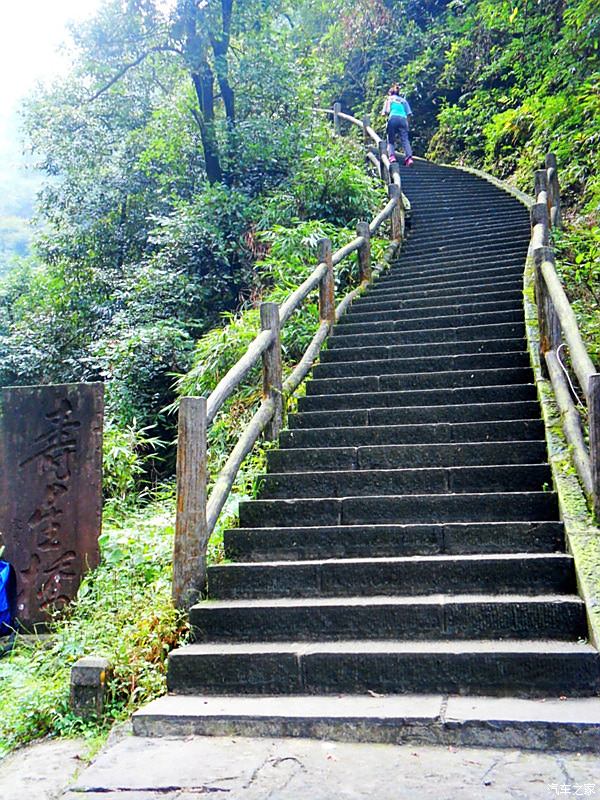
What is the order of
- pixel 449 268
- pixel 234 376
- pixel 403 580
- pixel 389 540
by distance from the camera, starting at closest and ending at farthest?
pixel 403 580, pixel 389 540, pixel 234 376, pixel 449 268

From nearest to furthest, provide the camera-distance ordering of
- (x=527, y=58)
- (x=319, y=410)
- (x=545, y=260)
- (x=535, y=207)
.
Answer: (x=545, y=260) → (x=319, y=410) → (x=535, y=207) → (x=527, y=58)

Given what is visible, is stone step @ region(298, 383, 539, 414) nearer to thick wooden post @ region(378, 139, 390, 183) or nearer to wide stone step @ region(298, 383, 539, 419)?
wide stone step @ region(298, 383, 539, 419)

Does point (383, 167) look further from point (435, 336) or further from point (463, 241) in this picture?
point (435, 336)

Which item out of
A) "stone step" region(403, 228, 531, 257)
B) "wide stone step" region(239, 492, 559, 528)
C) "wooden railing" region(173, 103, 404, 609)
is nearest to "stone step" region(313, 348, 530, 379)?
"wooden railing" region(173, 103, 404, 609)

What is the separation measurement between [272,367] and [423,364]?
4.83 ft

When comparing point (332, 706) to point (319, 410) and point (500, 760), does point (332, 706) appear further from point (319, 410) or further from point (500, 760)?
point (319, 410)

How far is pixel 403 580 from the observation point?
3.93 meters

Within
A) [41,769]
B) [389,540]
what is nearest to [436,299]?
[389,540]

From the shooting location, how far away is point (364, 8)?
2203cm

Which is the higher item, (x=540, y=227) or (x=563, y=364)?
(x=540, y=227)

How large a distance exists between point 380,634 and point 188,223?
8.99m

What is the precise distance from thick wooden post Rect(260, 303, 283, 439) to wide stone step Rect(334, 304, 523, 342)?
1.73 meters

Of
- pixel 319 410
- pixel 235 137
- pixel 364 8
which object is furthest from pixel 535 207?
pixel 364 8

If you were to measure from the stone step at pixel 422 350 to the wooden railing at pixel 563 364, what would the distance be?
71 cm
